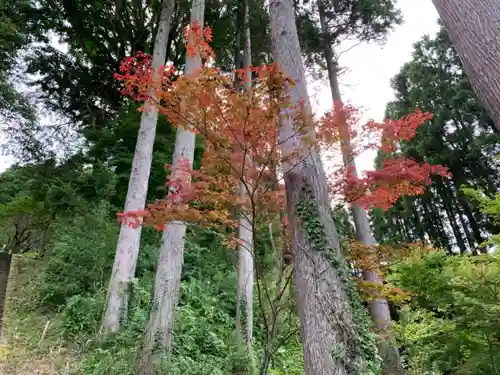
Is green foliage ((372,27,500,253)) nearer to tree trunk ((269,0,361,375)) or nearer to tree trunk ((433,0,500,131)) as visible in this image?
tree trunk ((269,0,361,375))

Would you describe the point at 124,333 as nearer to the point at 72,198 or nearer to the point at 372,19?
the point at 72,198

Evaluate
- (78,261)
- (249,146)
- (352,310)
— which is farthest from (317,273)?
(78,261)

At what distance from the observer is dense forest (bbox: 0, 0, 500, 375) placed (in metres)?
2.72

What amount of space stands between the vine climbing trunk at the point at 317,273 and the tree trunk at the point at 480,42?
3.70 ft

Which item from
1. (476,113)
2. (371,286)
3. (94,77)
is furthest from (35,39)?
(476,113)

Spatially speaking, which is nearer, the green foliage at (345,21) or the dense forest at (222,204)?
the dense forest at (222,204)

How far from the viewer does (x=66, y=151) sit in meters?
10.0

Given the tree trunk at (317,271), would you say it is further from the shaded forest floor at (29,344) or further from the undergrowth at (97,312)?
the shaded forest floor at (29,344)

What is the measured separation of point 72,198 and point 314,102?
20.1ft

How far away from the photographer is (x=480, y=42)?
196 centimetres

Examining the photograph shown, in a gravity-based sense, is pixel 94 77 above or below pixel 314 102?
above

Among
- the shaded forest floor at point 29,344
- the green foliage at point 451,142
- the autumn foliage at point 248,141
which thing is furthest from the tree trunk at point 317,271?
the green foliage at point 451,142

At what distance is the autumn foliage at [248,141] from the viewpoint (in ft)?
8.49

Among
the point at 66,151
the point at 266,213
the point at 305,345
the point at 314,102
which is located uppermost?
the point at 66,151
